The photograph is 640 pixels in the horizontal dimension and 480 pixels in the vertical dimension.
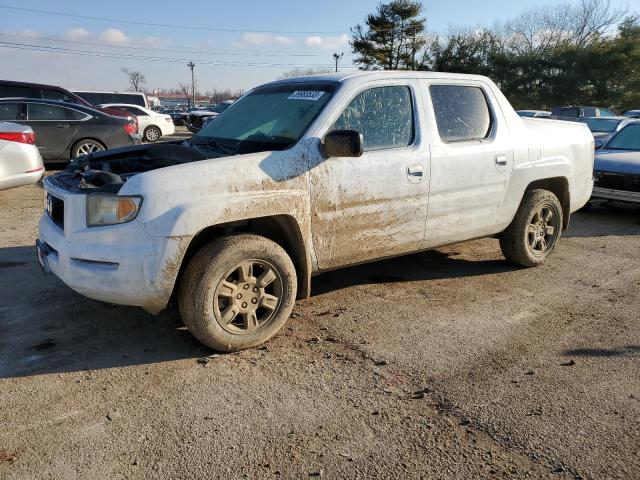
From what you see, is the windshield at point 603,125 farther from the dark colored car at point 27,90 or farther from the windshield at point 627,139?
the dark colored car at point 27,90

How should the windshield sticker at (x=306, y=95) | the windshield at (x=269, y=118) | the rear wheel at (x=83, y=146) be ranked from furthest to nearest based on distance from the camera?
the rear wheel at (x=83, y=146)
the windshield sticker at (x=306, y=95)
the windshield at (x=269, y=118)

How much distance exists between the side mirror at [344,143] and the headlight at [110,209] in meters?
1.26

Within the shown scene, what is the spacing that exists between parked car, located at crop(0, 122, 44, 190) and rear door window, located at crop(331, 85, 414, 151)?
5590 mm

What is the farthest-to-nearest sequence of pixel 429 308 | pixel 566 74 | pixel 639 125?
pixel 566 74, pixel 639 125, pixel 429 308

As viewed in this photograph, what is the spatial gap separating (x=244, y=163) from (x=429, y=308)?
6.43 feet

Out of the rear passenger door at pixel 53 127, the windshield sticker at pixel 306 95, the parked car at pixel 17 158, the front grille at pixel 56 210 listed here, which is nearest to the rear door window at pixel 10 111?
the rear passenger door at pixel 53 127

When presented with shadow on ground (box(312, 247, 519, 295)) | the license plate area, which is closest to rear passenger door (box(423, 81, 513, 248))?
shadow on ground (box(312, 247, 519, 295))

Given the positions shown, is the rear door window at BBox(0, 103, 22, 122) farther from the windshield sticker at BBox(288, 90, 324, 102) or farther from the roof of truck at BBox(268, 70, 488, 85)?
the windshield sticker at BBox(288, 90, 324, 102)

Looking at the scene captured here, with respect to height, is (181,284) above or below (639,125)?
below

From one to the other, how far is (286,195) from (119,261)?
111 centimetres

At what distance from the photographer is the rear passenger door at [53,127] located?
37.9 feet

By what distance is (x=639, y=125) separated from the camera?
9.37 m

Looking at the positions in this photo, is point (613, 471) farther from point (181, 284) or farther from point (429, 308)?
point (181, 284)

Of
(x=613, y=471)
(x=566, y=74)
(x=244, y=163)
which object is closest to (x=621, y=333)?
(x=613, y=471)
